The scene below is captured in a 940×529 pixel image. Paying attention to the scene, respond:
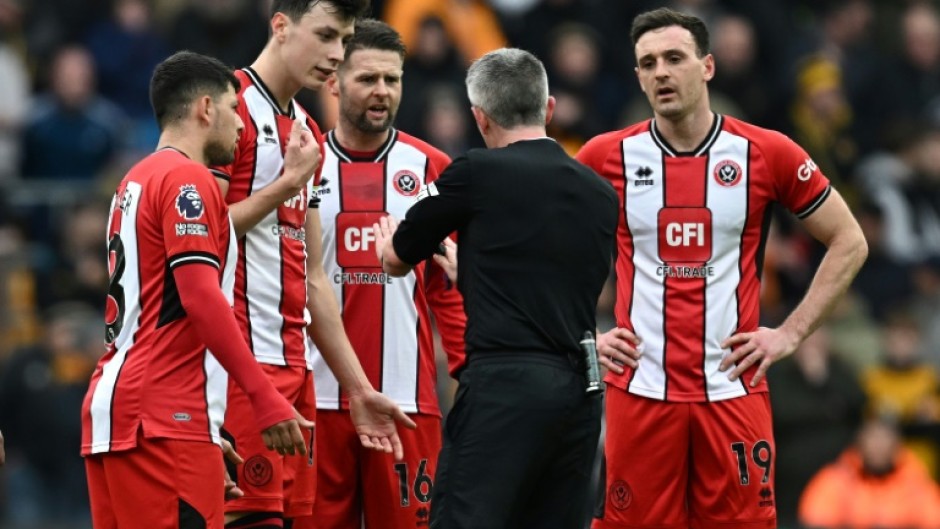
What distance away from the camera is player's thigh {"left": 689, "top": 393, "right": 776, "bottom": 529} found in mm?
8789

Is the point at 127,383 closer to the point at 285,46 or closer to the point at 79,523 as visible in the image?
the point at 285,46

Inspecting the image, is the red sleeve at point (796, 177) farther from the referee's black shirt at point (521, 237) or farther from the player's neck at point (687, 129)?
the referee's black shirt at point (521, 237)

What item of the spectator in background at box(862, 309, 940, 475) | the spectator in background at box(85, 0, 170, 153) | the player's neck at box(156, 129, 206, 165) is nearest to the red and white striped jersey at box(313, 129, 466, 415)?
the player's neck at box(156, 129, 206, 165)

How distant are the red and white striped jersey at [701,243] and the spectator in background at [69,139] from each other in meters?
8.44

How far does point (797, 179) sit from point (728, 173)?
1.11 ft

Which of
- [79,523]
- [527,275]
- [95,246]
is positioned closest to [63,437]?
[79,523]

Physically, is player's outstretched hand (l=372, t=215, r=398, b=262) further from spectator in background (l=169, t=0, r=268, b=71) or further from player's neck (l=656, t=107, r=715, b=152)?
spectator in background (l=169, t=0, r=268, b=71)

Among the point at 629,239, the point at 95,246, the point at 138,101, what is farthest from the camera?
the point at 138,101

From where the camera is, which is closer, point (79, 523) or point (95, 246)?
point (79, 523)

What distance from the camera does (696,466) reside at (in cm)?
886

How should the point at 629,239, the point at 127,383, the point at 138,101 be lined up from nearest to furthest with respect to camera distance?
1. the point at 127,383
2. the point at 629,239
3. the point at 138,101

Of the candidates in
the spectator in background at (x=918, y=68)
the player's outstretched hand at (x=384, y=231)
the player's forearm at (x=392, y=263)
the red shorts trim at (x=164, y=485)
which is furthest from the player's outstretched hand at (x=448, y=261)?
the spectator in background at (x=918, y=68)

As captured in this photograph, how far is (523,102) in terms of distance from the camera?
7770 mm

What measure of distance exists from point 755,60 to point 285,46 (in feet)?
32.9
